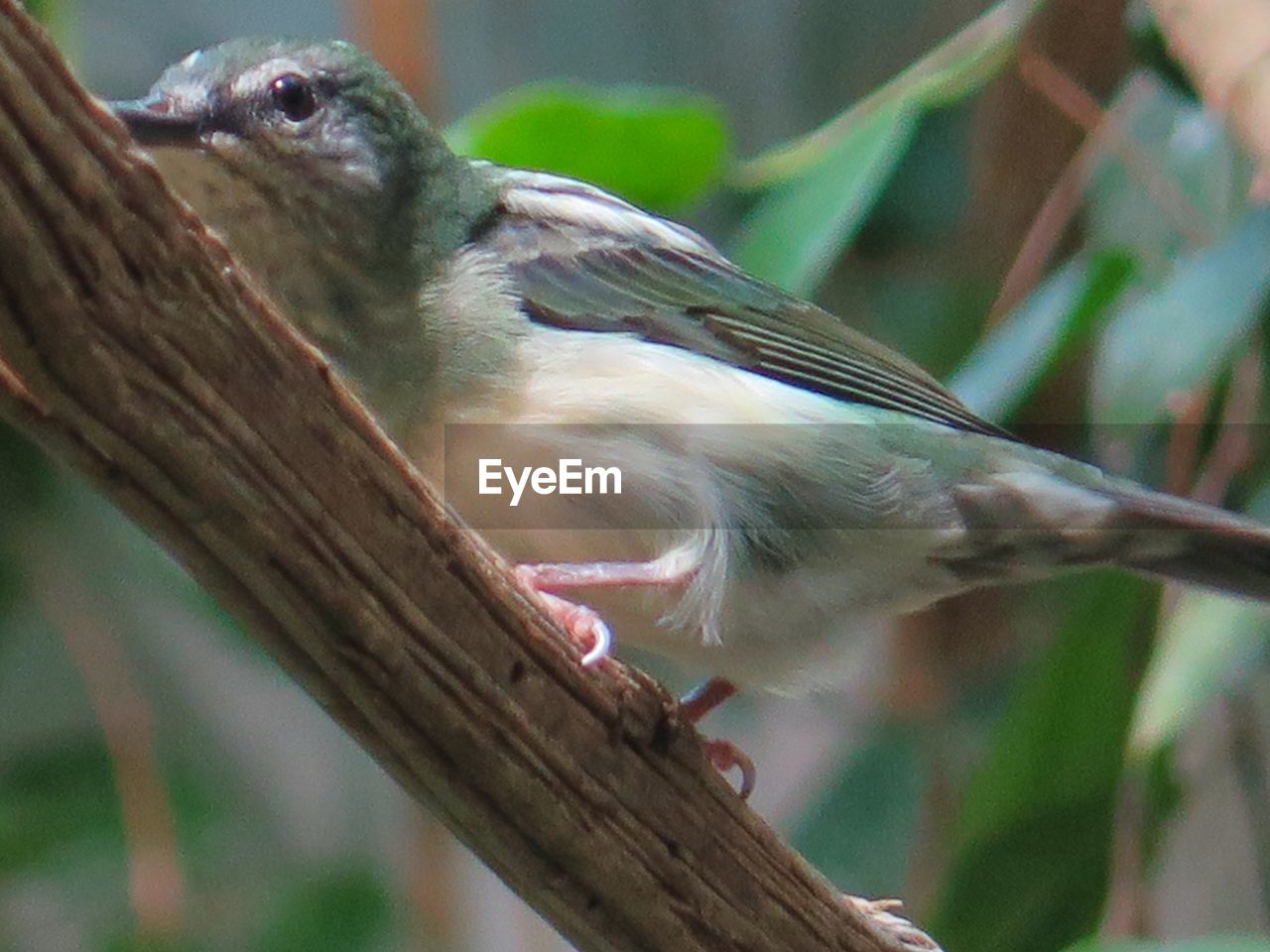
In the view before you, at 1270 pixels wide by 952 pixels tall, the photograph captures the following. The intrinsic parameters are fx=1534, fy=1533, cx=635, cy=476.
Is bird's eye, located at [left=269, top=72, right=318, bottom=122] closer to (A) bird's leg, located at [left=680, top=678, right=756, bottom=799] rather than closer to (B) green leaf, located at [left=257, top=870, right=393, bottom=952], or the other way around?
(A) bird's leg, located at [left=680, top=678, right=756, bottom=799]

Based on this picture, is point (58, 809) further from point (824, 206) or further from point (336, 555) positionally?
point (336, 555)

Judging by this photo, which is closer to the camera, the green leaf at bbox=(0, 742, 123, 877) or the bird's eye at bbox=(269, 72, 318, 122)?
the bird's eye at bbox=(269, 72, 318, 122)

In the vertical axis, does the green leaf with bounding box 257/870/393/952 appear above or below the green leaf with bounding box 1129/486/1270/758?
below

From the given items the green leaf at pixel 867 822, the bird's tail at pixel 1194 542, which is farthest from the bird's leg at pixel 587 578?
the green leaf at pixel 867 822

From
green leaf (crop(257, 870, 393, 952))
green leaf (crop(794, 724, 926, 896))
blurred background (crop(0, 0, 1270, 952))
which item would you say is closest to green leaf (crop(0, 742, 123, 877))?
blurred background (crop(0, 0, 1270, 952))

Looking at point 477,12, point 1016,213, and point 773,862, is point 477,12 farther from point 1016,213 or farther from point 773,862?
point 773,862

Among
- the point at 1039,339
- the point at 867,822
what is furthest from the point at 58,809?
the point at 1039,339
